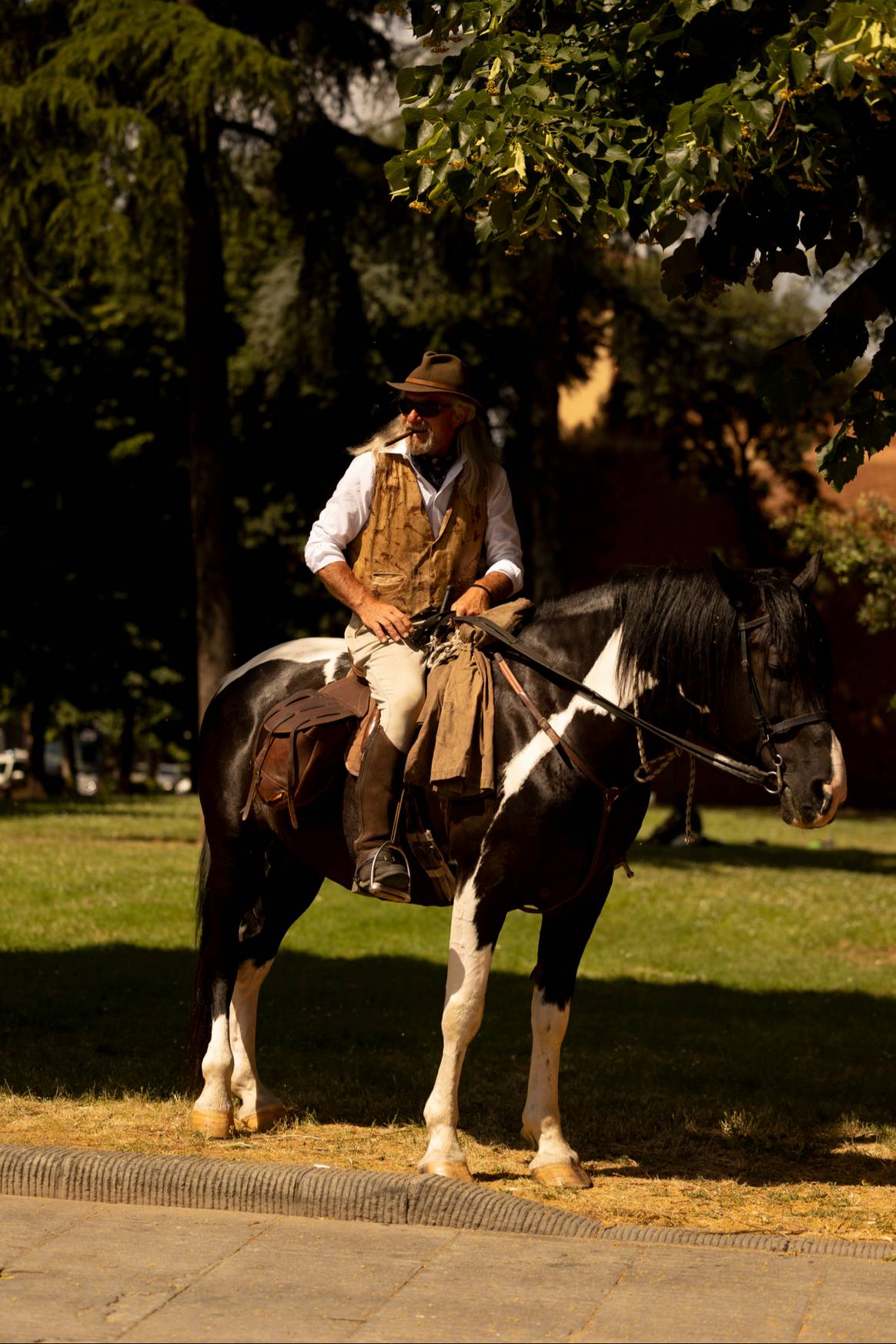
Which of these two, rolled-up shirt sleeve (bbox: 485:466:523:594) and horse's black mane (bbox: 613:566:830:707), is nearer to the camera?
horse's black mane (bbox: 613:566:830:707)

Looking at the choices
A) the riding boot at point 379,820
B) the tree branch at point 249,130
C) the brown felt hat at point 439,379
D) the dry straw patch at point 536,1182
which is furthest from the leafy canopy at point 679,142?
the tree branch at point 249,130

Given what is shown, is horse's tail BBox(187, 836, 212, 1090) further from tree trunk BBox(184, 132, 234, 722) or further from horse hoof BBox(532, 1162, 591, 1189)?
tree trunk BBox(184, 132, 234, 722)

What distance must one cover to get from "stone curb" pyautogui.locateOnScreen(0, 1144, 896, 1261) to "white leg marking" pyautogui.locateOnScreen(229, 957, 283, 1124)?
61.5 inches

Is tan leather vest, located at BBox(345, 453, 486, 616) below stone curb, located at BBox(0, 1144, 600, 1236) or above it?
above

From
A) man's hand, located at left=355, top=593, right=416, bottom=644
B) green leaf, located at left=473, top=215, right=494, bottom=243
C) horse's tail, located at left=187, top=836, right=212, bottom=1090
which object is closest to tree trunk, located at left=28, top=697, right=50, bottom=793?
horse's tail, located at left=187, top=836, right=212, bottom=1090

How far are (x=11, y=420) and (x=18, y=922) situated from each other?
2281cm

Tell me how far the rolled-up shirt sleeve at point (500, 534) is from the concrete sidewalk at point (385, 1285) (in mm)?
2751

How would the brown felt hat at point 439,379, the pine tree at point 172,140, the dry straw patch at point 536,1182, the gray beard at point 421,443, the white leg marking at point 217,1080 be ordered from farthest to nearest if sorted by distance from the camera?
the pine tree at point 172,140 → the white leg marking at point 217,1080 → the gray beard at point 421,443 → the brown felt hat at point 439,379 → the dry straw patch at point 536,1182

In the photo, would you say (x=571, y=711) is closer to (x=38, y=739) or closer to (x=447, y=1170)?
(x=447, y=1170)

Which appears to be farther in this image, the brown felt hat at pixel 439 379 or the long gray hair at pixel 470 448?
the long gray hair at pixel 470 448

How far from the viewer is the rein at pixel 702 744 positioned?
6.14 meters

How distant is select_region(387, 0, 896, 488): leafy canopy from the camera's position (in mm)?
5910

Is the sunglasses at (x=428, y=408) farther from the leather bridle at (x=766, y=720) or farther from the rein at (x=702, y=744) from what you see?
the leather bridle at (x=766, y=720)

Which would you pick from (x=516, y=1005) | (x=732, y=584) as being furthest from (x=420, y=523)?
(x=516, y=1005)
